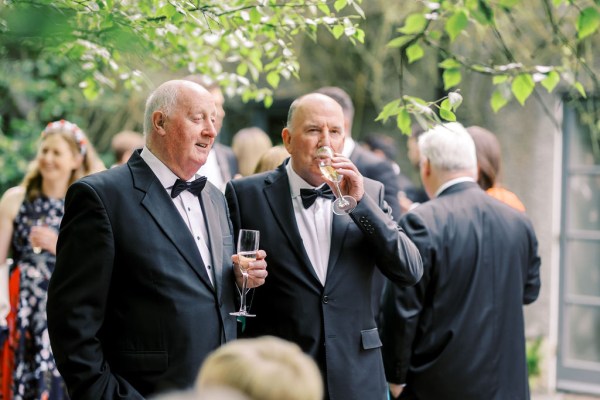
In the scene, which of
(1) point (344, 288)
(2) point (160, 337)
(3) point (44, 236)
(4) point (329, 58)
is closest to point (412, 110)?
(1) point (344, 288)

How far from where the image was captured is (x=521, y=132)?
7.33m

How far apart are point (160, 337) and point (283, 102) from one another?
5.98m

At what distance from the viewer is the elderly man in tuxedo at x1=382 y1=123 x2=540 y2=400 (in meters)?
3.98

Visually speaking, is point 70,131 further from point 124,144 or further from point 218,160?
point 124,144

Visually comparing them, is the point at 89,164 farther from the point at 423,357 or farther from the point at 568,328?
the point at 568,328

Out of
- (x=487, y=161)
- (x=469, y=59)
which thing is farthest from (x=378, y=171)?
(x=469, y=59)

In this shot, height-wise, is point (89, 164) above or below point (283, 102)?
below

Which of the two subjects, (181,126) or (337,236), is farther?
(337,236)

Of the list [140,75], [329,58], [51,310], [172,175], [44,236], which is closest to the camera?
[51,310]

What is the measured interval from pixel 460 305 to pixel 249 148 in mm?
2583

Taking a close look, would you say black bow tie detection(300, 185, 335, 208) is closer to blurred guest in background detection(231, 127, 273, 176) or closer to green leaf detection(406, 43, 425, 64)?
green leaf detection(406, 43, 425, 64)

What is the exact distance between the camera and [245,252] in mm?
2932

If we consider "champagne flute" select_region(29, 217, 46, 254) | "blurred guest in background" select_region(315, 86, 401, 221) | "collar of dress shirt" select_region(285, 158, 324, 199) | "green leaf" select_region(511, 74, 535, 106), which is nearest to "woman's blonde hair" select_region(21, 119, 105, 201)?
"champagne flute" select_region(29, 217, 46, 254)

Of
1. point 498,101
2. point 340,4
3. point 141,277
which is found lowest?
point 141,277
